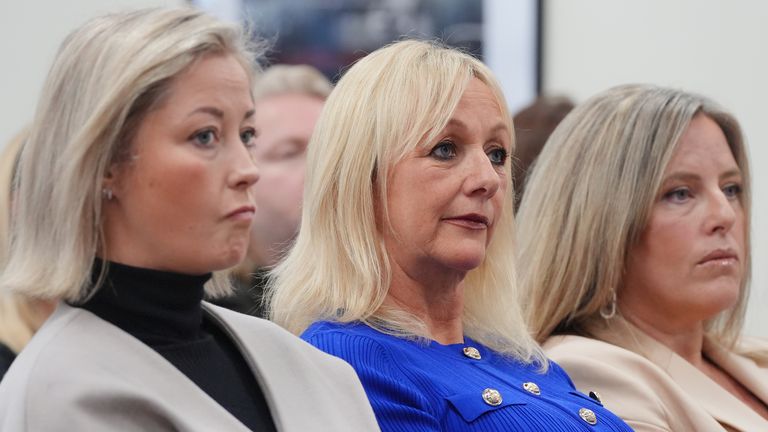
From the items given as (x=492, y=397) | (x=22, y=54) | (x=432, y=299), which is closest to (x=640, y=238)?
(x=432, y=299)

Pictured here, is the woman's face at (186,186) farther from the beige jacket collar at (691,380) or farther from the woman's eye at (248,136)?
the beige jacket collar at (691,380)

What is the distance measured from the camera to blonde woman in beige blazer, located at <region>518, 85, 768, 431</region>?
2.81 m

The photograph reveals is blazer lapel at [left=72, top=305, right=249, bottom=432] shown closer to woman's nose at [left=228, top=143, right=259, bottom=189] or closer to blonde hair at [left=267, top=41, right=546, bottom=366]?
woman's nose at [left=228, top=143, right=259, bottom=189]

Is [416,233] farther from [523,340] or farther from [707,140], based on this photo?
[707,140]

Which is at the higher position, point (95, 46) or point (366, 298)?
point (95, 46)

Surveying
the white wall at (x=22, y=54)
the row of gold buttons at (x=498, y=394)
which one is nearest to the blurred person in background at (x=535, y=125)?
the row of gold buttons at (x=498, y=394)

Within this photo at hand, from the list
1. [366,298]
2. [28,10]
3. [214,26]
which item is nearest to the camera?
[214,26]

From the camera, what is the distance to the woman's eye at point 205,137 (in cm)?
176

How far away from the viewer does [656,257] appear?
111 inches

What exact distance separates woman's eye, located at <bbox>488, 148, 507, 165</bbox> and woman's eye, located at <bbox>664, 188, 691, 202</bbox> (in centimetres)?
57

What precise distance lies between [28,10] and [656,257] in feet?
8.72

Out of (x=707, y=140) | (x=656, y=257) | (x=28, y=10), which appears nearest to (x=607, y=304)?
(x=656, y=257)

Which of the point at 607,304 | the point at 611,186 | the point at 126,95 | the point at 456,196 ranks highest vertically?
the point at 126,95

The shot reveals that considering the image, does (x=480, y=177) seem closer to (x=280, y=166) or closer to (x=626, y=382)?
(x=626, y=382)
